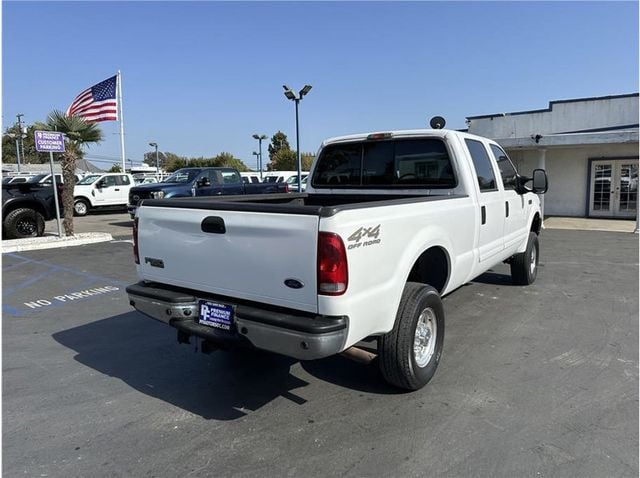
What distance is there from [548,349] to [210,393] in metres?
3.12

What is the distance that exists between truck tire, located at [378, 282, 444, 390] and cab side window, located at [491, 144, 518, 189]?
2.47 metres

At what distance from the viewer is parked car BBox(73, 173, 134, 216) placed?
2098cm

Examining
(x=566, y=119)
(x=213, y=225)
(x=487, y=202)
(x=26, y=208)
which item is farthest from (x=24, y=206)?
(x=566, y=119)

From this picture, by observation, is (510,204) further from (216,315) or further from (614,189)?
(614,189)

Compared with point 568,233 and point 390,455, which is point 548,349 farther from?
point 568,233

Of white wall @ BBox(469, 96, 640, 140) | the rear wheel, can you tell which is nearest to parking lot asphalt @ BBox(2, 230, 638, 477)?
white wall @ BBox(469, 96, 640, 140)

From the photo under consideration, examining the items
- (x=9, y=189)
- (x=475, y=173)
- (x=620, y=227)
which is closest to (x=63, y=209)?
(x=9, y=189)

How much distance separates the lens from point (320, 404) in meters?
3.54

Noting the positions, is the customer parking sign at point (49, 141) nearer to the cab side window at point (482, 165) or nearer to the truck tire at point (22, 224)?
the truck tire at point (22, 224)

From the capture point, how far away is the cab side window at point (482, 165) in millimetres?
4945

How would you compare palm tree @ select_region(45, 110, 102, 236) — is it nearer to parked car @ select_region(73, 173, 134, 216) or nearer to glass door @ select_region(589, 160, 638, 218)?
parked car @ select_region(73, 173, 134, 216)

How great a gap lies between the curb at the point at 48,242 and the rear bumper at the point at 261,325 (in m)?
9.38

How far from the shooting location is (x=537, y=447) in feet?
9.63

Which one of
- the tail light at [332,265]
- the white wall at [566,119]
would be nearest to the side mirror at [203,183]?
the white wall at [566,119]
